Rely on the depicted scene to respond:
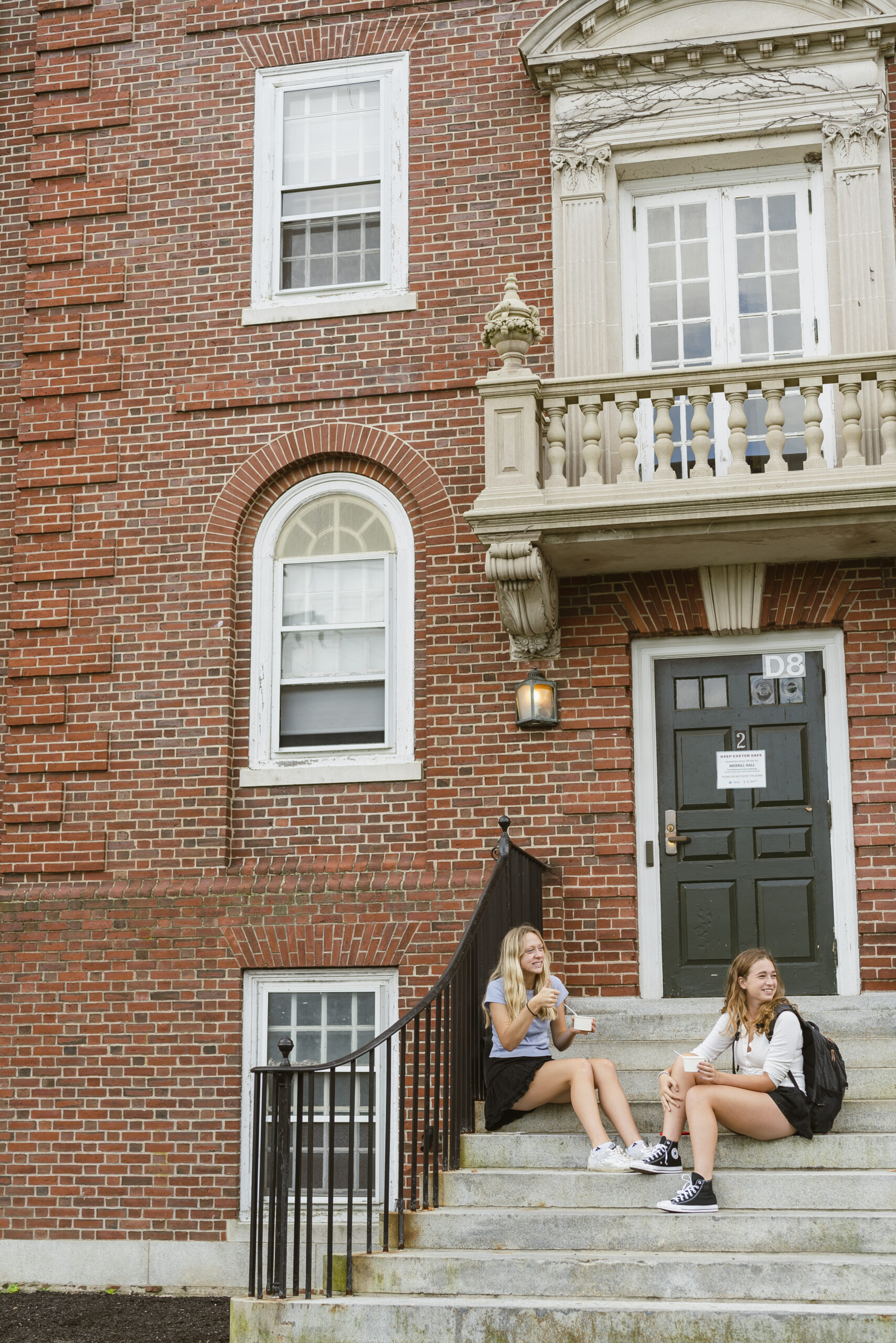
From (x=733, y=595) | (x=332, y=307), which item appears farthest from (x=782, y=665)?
(x=332, y=307)

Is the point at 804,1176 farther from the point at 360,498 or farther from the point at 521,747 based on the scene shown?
the point at 360,498

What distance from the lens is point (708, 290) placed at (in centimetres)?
1052

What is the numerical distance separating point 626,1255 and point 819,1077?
Answer: 1273mm

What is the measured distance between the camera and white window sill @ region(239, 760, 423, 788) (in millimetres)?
10148

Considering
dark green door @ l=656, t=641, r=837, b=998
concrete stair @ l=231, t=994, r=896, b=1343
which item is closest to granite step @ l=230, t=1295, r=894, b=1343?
concrete stair @ l=231, t=994, r=896, b=1343

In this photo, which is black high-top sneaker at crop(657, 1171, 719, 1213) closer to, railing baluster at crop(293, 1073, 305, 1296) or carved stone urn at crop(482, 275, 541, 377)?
A: railing baluster at crop(293, 1073, 305, 1296)

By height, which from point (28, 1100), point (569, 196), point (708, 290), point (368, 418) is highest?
point (569, 196)

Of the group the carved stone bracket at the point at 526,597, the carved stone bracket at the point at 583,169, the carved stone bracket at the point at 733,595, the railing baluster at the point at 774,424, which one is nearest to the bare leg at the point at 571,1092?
the carved stone bracket at the point at 526,597

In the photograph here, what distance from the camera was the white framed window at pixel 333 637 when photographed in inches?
407

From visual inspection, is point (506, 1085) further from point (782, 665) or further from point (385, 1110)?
point (782, 665)

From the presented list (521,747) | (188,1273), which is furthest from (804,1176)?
(188,1273)

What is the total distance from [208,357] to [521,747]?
3.79 metres

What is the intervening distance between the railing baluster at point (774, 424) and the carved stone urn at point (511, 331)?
154cm

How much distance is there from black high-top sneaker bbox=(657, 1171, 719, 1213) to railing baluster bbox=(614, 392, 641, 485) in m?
4.40
